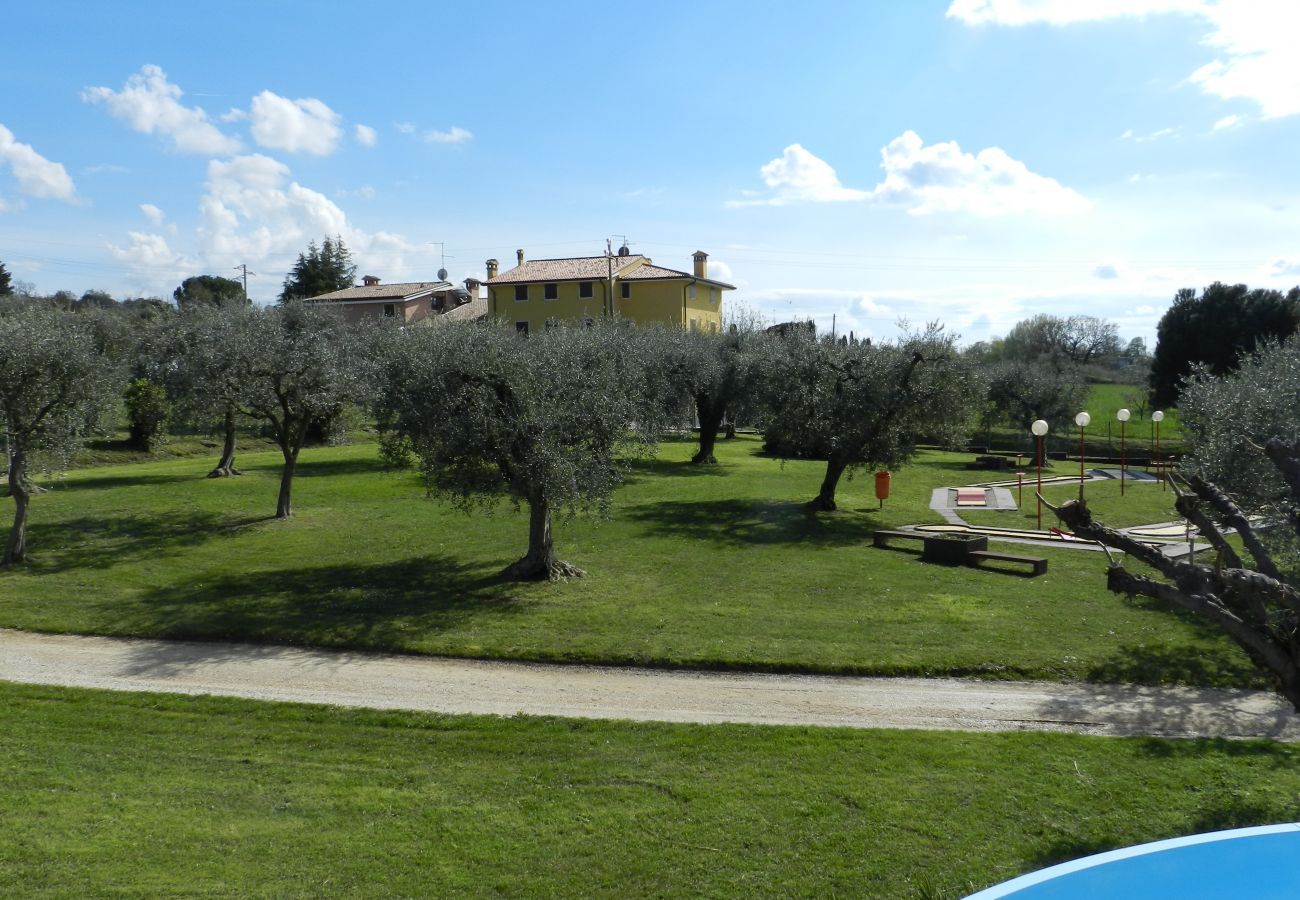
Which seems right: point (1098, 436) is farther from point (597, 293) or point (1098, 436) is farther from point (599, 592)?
point (599, 592)

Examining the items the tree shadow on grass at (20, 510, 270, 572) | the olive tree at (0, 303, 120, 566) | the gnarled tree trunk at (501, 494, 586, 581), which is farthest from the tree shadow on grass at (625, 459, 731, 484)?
the olive tree at (0, 303, 120, 566)

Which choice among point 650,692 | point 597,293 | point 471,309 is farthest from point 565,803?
point 471,309

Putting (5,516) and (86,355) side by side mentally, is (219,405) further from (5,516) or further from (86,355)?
(5,516)

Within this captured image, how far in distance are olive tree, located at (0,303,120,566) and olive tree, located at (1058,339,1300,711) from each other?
21271mm

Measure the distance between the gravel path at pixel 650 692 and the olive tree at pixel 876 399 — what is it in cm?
1480

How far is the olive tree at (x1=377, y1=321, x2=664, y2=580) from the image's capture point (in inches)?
738

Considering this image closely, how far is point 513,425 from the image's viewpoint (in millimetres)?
18812

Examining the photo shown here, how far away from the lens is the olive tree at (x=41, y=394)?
20234mm

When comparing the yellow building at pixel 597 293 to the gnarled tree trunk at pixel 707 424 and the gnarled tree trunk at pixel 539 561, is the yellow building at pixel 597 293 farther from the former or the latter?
the gnarled tree trunk at pixel 539 561

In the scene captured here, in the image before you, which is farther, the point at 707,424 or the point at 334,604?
the point at 707,424

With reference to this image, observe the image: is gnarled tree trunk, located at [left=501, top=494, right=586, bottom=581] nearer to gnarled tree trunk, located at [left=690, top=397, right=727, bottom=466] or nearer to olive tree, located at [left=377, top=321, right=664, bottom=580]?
olive tree, located at [left=377, top=321, right=664, bottom=580]

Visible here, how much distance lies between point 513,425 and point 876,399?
13479 millimetres

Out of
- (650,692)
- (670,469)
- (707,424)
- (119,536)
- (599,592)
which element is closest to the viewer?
(650,692)

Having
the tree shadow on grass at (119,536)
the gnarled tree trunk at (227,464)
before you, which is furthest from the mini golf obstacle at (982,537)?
the gnarled tree trunk at (227,464)
